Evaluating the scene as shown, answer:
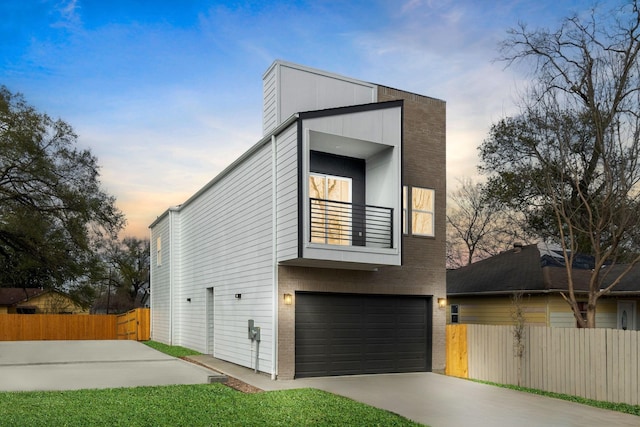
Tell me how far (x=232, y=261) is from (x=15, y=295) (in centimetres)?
3343

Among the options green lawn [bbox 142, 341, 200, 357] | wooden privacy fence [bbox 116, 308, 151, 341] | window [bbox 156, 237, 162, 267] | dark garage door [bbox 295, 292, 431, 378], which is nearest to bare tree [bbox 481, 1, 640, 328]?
dark garage door [bbox 295, 292, 431, 378]

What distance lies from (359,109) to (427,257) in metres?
4.56

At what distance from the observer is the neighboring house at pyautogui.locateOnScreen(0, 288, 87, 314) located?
4190cm

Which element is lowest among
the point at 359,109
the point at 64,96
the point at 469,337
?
the point at 469,337

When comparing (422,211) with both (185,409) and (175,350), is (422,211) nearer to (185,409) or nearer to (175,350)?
(185,409)

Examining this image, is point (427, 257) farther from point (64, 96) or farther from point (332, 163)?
point (64, 96)

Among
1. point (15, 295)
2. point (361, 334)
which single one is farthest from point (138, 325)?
point (15, 295)

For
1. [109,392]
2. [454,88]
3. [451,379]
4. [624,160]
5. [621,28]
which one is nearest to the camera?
[109,392]

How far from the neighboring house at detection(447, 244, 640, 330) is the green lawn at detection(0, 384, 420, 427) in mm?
9226

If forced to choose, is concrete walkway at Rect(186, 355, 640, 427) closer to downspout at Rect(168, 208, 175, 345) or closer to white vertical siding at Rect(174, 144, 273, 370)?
white vertical siding at Rect(174, 144, 273, 370)

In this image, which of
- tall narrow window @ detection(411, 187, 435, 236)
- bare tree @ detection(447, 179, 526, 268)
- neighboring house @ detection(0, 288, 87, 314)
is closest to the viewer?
tall narrow window @ detection(411, 187, 435, 236)

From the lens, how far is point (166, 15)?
14.7m

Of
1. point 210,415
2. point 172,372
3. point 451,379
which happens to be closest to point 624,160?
point 451,379

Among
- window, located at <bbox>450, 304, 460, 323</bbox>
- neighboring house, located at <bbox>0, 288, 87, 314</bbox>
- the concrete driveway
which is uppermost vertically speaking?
window, located at <bbox>450, 304, 460, 323</bbox>
